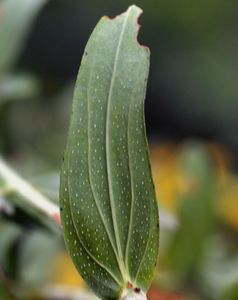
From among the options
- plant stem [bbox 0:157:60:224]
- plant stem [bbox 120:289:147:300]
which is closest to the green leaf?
plant stem [bbox 120:289:147:300]

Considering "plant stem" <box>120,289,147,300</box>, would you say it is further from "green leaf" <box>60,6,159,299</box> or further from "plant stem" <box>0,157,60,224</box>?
"plant stem" <box>0,157,60,224</box>

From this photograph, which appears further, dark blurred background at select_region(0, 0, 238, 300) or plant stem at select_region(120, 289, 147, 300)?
dark blurred background at select_region(0, 0, 238, 300)

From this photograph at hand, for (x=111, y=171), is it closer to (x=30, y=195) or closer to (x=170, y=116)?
(x=30, y=195)

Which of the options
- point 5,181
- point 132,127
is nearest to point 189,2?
point 5,181

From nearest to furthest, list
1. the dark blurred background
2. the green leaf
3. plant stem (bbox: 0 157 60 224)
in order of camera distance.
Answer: the green leaf < plant stem (bbox: 0 157 60 224) < the dark blurred background

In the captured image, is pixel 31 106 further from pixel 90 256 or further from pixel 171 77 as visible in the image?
pixel 171 77

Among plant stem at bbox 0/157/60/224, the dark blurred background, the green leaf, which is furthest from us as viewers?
the dark blurred background
